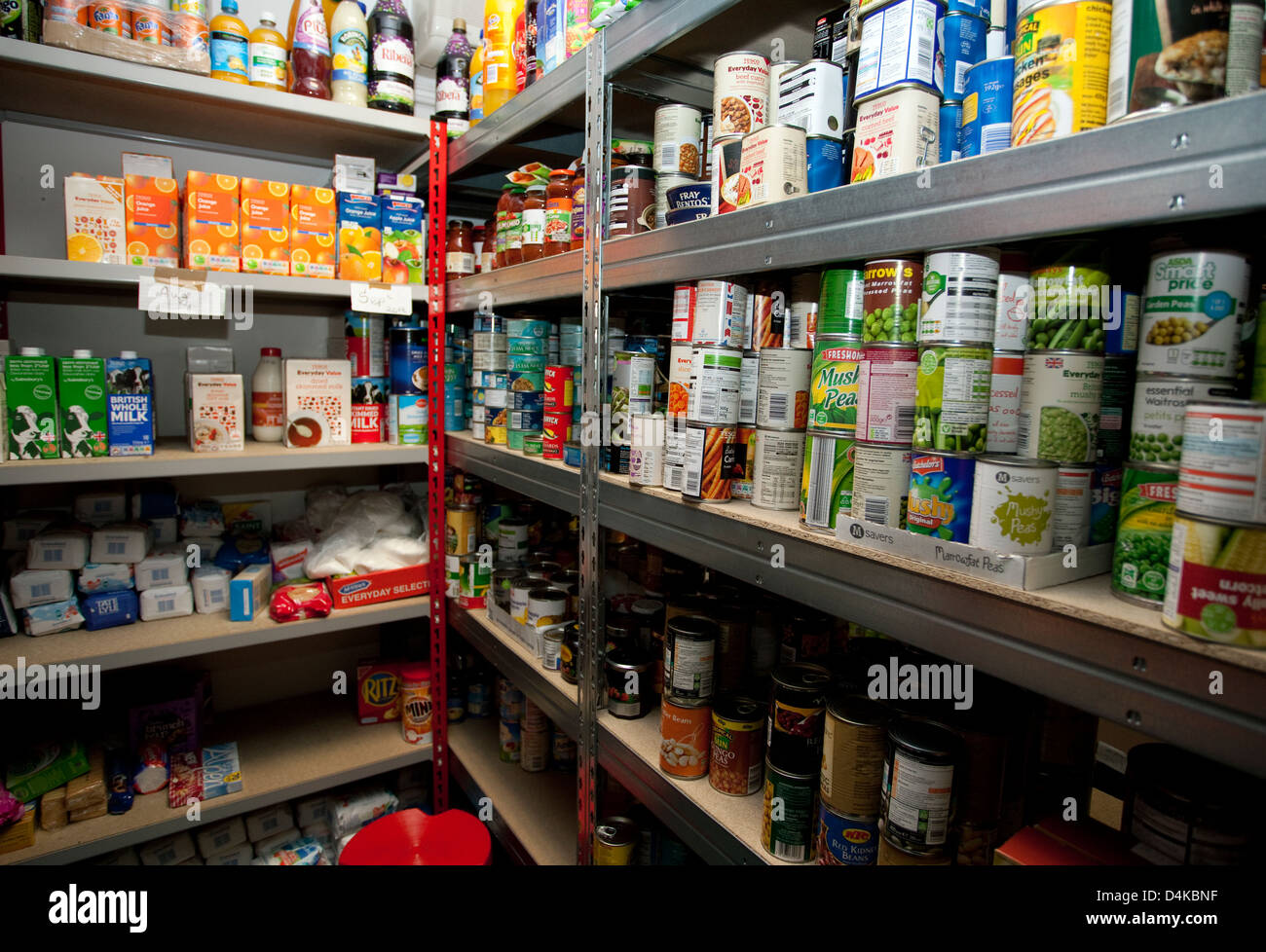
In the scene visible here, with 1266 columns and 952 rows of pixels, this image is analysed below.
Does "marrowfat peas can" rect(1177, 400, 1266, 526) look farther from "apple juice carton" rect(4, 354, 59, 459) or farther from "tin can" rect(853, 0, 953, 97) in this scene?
"apple juice carton" rect(4, 354, 59, 459)

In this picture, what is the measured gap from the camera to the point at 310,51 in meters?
2.05

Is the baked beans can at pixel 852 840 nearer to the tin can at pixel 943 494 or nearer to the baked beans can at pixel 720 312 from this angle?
the tin can at pixel 943 494

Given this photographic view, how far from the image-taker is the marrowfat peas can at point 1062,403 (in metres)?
0.76

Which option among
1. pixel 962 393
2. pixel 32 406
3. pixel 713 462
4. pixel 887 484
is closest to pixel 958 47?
pixel 962 393

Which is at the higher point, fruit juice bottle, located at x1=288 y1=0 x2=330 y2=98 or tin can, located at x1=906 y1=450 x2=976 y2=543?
fruit juice bottle, located at x1=288 y1=0 x2=330 y2=98

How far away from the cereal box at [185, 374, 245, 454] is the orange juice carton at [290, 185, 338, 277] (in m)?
0.38

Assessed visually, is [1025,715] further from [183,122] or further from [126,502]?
[183,122]

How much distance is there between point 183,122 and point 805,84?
2029 millimetres

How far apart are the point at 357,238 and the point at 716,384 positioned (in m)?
1.48

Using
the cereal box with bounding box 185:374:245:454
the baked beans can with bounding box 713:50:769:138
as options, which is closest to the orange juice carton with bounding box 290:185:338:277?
the cereal box with bounding box 185:374:245:454

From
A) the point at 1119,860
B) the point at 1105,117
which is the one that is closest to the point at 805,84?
the point at 1105,117

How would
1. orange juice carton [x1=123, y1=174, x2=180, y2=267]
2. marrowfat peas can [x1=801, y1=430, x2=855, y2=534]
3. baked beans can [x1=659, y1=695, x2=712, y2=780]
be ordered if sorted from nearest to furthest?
marrowfat peas can [x1=801, y1=430, x2=855, y2=534] → baked beans can [x1=659, y1=695, x2=712, y2=780] → orange juice carton [x1=123, y1=174, x2=180, y2=267]

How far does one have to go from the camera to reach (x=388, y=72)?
2.11 metres

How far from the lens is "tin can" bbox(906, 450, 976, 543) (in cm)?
79
